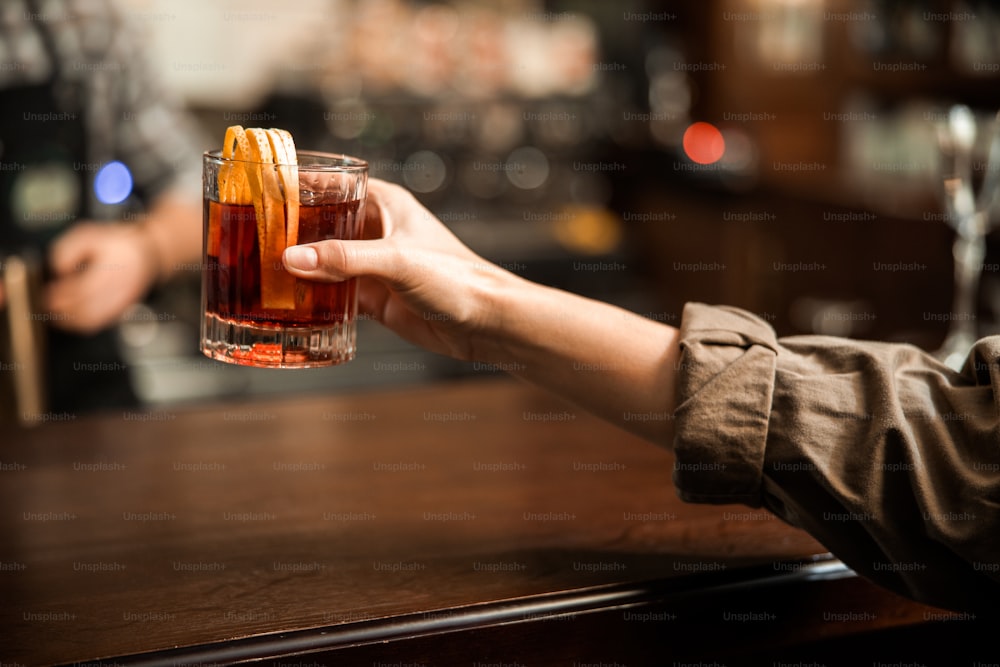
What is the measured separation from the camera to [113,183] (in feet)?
6.97

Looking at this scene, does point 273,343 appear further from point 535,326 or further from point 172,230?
point 172,230

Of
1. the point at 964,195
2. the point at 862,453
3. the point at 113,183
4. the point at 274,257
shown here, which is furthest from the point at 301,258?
the point at 113,183

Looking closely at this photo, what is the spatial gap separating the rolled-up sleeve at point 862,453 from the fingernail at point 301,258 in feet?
1.10

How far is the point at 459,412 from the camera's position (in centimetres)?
150

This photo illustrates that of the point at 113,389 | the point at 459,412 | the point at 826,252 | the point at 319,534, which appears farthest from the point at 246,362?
the point at 826,252

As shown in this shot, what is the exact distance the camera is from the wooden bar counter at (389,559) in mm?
841

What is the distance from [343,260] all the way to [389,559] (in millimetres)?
280

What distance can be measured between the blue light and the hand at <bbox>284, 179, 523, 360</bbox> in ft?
3.82

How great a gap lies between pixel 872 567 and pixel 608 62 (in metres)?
3.63

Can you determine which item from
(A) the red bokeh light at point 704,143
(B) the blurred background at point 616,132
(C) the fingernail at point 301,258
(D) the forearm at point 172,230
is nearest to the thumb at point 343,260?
(C) the fingernail at point 301,258

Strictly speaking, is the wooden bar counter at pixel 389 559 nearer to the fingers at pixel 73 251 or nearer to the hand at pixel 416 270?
the hand at pixel 416 270

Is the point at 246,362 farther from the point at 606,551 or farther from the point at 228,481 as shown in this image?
the point at 606,551

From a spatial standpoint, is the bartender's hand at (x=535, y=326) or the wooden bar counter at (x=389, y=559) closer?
the wooden bar counter at (x=389, y=559)

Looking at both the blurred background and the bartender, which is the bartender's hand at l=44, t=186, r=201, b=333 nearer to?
the bartender
